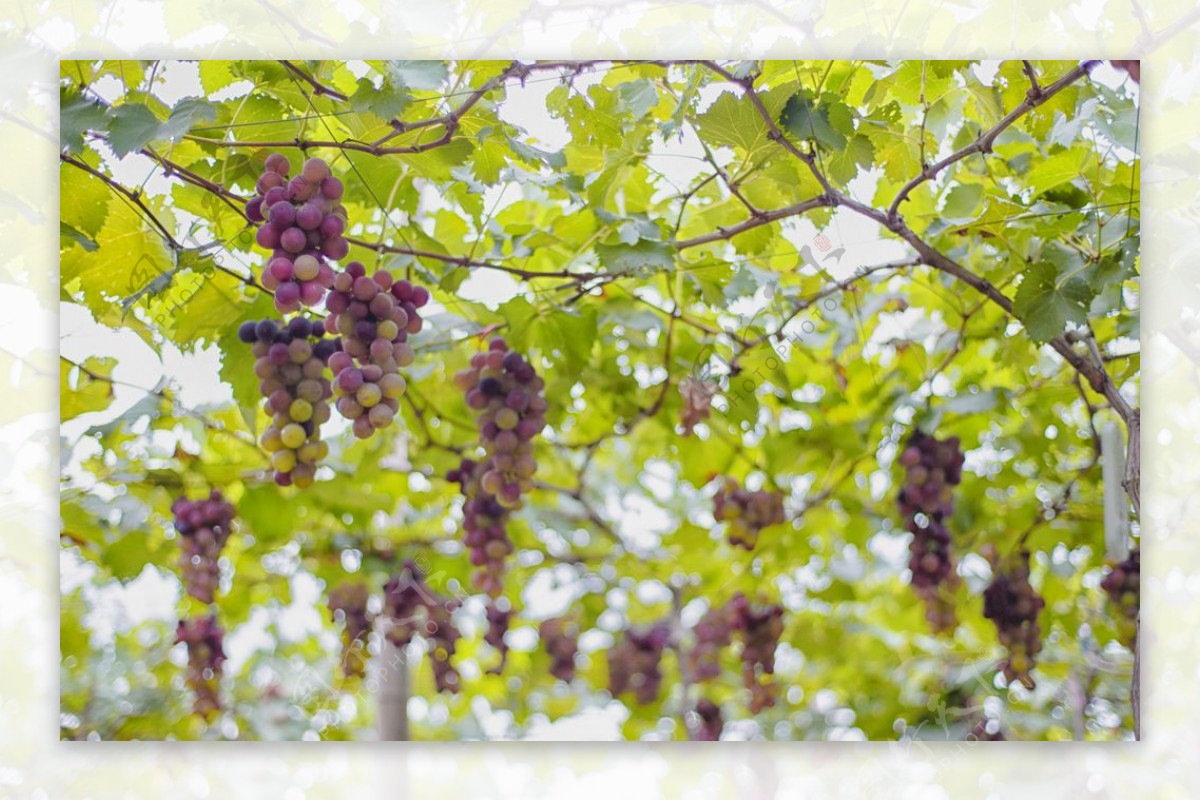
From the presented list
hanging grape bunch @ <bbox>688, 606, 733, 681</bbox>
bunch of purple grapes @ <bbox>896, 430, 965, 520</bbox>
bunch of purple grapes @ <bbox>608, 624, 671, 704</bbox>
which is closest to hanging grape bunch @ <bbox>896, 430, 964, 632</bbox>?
bunch of purple grapes @ <bbox>896, 430, 965, 520</bbox>

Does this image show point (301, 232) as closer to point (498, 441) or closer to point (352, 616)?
point (498, 441)

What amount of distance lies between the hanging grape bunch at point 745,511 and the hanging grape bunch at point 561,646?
31 cm

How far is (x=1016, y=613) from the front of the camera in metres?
1.71

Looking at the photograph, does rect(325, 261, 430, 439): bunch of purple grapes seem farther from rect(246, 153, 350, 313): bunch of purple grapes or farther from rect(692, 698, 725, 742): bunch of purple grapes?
rect(692, 698, 725, 742): bunch of purple grapes

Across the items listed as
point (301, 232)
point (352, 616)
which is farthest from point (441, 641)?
point (301, 232)

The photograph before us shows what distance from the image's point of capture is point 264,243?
52.6 inches

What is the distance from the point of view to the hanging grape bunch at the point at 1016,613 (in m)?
1.69

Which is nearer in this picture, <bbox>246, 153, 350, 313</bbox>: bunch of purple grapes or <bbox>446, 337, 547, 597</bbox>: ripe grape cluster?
<bbox>246, 153, 350, 313</bbox>: bunch of purple grapes

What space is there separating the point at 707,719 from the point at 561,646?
0.31 metres

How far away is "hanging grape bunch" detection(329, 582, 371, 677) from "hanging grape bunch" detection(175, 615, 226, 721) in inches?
6.8

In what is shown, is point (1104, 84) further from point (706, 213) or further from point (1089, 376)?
point (706, 213)

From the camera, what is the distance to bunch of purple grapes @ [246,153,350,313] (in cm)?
131

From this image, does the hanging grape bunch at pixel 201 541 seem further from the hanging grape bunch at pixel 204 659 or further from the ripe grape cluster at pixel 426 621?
the ripe grape cluster at pixel 426 621

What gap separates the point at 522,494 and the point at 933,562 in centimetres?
67
